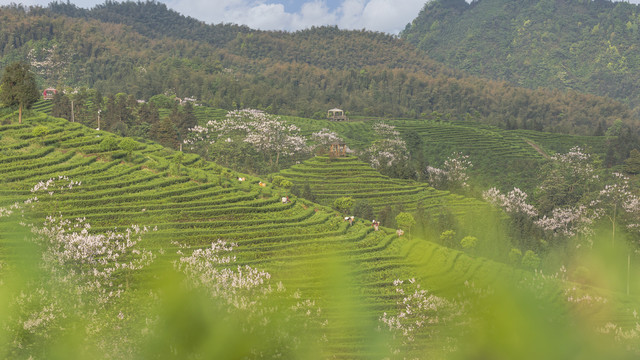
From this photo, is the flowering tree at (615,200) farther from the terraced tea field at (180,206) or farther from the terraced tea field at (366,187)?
the terraced tea field at (180,206)

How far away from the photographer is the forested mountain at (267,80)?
260 feet

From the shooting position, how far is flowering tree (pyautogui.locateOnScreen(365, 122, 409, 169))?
50.2m

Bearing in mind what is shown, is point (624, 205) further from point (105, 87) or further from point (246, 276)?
point (105, 87)

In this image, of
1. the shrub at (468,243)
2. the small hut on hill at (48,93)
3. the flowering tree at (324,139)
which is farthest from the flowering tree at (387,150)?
the small hut on hill at (48,93)

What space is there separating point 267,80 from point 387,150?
Answer: 46.2 metres

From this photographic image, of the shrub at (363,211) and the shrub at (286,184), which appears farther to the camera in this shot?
the shrub at (286,184)

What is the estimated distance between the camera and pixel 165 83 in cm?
7812

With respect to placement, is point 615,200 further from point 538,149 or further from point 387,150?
point 538,149

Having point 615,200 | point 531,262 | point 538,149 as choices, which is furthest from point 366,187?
point 538,149

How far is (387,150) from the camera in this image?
183 ft

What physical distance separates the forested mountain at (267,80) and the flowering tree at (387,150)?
13.6m

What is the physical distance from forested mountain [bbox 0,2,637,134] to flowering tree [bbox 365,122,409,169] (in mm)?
13565

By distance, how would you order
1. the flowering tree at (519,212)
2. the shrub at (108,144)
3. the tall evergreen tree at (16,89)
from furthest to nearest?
the tall evergreen tree at (16,89)
the shrub at (108,144)
the flowering tree at (519,212)

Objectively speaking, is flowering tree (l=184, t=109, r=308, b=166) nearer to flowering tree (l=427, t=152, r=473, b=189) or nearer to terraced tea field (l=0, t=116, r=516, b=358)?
flowering tree (l=427, t=152, r=473, b=189)
